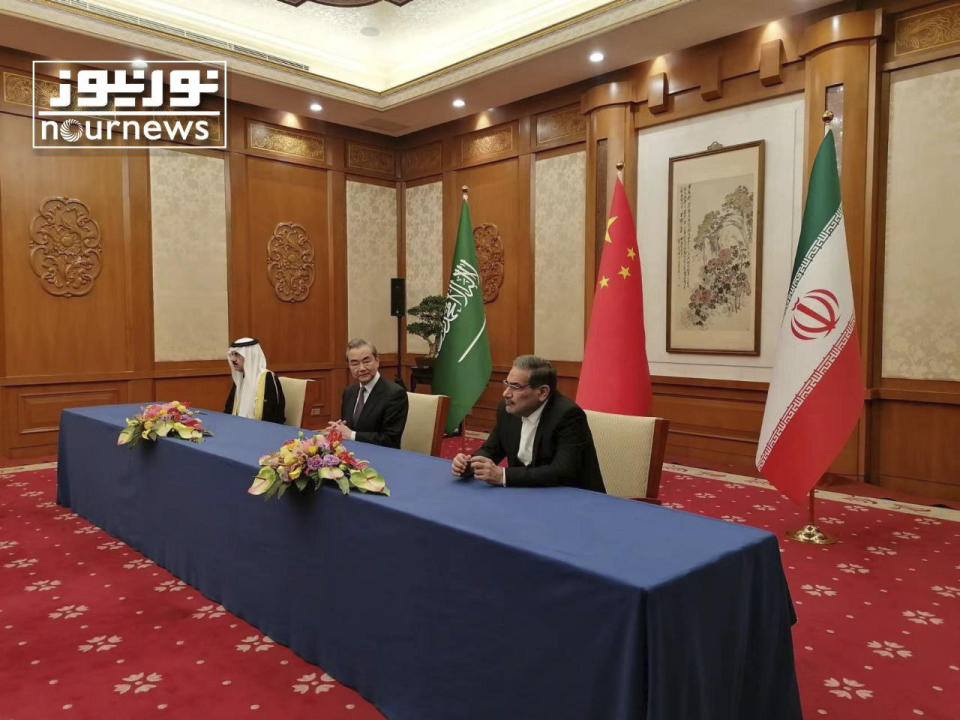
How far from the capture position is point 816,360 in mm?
3912

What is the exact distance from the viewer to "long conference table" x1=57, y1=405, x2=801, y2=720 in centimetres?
153

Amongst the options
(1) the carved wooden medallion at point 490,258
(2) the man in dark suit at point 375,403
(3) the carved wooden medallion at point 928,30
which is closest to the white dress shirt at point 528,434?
(2) the man in dark suit at point 375,403

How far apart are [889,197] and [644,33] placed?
7.48ft

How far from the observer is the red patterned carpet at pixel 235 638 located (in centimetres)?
230

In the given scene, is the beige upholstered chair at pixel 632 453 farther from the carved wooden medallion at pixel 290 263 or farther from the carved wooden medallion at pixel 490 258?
the carved wooden medallion at pixel 290 263

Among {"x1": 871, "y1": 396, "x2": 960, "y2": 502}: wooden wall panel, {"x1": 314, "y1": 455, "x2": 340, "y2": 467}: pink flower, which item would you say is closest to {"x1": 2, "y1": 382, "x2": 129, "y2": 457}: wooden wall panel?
{"x1": 314, "y1": 455, "x2": 340, "y2": 467}: pink flower

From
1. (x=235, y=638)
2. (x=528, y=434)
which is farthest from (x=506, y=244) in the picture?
(x=235, y=638)

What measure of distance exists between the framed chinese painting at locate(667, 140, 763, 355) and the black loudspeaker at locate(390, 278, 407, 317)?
368cm

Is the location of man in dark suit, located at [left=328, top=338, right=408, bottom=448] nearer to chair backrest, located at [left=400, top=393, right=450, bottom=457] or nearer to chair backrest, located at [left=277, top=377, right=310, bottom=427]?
chair backrest, located at [left=400, top=393, right=450, bottom=457]

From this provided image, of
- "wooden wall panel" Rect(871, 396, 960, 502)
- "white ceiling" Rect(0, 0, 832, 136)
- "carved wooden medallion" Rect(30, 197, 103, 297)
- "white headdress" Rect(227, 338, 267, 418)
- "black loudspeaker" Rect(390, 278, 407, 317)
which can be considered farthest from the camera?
"black loudspeaker" Rect(390, 278, 407, 317)

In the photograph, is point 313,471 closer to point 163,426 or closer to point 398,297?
point 163,426

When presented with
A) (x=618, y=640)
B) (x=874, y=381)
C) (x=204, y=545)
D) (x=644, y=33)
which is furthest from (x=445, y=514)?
(x=644, y=33)

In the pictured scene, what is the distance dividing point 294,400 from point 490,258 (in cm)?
377

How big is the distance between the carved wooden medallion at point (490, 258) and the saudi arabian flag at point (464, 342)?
1.49m
